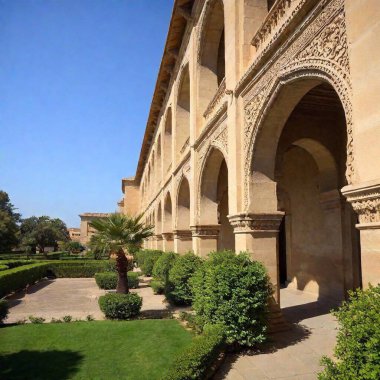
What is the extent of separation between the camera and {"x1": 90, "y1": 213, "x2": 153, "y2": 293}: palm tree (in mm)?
11195

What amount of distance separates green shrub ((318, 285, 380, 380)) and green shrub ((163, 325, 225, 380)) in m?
2.14

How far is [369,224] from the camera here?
4.09m

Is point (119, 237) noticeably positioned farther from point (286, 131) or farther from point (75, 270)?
point (75, 270)

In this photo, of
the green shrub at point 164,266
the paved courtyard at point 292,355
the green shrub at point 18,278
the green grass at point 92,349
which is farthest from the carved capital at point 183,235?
the green shrub at point 18,278

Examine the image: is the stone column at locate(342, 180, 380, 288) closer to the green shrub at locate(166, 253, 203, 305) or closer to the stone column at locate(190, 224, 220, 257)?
the green shrub at locate(166, 253, 203, 305)

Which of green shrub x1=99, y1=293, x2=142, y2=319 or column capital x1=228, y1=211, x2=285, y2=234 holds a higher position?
column capital x1=228, y1=211, x2=285, y2=234

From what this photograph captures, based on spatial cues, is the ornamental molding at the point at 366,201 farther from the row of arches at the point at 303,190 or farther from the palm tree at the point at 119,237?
the palm tree at the point at 119,237

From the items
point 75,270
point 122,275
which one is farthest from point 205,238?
point 75,270

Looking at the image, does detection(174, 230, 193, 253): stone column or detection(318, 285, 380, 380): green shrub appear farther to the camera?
detection(174, 230, 193, 253): stone column

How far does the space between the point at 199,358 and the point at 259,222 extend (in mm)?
3411

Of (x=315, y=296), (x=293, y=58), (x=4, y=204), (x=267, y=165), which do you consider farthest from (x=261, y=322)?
(x=4, y=204)

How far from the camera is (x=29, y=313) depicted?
11953 millimetres

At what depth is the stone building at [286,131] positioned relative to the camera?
14.2 feet

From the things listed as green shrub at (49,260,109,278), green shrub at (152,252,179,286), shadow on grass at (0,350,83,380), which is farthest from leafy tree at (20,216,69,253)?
shadow on grass at (0,350,83,380)
